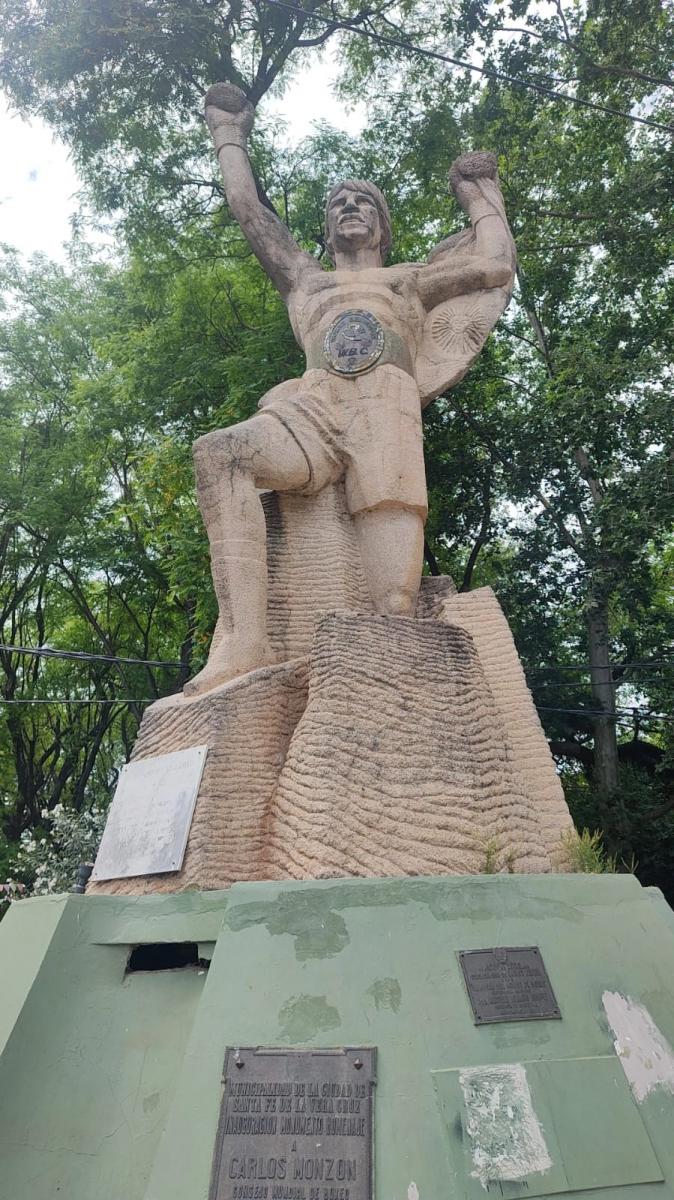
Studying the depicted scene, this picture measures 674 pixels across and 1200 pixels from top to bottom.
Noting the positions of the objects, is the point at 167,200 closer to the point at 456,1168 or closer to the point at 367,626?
the point at 367,626

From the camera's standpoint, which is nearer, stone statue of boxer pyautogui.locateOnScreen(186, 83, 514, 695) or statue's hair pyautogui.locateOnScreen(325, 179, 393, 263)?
stone statue of boxer pyautogui.locateOnScreen(186, 83, 514, 695)

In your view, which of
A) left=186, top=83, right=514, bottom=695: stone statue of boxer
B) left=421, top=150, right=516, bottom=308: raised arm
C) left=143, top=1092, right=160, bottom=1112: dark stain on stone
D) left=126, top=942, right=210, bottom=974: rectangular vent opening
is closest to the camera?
left=143, top=1092, right=160, bottom=1112: dark stain on stone

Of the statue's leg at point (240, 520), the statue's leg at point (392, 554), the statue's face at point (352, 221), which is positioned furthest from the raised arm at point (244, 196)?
the statue's leg at point (392, 554)

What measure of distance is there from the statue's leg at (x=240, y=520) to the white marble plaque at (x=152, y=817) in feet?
1.90

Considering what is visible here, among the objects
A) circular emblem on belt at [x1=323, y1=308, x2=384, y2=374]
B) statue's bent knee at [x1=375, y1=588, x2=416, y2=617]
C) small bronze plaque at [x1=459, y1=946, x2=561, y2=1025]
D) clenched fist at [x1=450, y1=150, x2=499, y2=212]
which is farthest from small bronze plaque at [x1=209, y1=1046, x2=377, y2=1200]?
clenched fist at [x1=450, y1=150, x2=499, y2=212]

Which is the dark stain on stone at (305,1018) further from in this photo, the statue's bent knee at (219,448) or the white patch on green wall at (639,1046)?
the statue's bent knee at (219,448)

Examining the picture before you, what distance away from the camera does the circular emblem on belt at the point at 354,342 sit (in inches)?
209

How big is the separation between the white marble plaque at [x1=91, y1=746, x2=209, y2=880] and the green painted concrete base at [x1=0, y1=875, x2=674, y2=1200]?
1.40 feet

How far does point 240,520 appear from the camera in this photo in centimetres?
448

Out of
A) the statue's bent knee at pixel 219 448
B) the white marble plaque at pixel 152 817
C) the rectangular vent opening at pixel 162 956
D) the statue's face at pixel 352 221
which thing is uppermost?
the statue's face at pixel 352 221

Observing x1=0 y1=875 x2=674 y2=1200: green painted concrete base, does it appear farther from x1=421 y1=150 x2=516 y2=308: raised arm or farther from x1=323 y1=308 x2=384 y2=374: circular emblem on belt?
x1=421 y1=150 x2=516 y2=308: raised arm

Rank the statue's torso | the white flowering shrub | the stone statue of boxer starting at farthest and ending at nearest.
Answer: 1. the white flowering shrub
2. the statue's torso
3. the stone statue of boxer

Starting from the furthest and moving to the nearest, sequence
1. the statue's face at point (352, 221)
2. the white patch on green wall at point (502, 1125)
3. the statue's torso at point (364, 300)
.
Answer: the statue's face at point (352, 221) → the statue's torso at point (364, 300) → the white patch on green wall at point (502, 1125)

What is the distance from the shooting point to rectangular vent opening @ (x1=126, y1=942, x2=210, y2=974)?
2.97 metres
